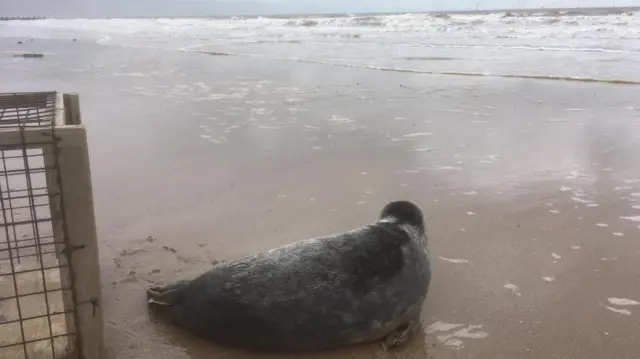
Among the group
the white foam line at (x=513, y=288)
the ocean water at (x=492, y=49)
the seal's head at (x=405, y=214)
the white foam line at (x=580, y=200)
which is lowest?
the white foam line at (x=513, y=288)

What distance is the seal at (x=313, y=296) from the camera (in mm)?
3158

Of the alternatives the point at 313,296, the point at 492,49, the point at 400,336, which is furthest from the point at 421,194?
the point at 492,49

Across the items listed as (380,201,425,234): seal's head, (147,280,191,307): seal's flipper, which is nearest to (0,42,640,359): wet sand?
(147,280,191,307): seal's flipper

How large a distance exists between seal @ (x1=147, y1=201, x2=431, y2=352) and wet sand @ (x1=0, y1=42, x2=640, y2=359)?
0.45 feet

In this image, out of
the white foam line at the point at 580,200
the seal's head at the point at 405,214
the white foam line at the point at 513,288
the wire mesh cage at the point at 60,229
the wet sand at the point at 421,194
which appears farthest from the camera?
the white foam line at the point at 580,200

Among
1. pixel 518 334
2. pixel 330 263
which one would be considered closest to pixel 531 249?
pixel 518 334

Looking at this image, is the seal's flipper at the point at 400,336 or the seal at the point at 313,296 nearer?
the seal at the point at 313,296

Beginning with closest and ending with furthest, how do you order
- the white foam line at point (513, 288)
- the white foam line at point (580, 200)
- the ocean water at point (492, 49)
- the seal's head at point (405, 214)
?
the seal's head at point (405, 214), the white foam line at point (513, 288), the white foam line at point (580, 200), the ocean water at point (492, 49)

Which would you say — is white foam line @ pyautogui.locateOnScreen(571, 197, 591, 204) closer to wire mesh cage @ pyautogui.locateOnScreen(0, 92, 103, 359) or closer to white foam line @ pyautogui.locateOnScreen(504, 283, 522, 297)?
white foam line @ pyautogui.locateOnScreen(504, 283, 522, 297)

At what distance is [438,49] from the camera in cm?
2188

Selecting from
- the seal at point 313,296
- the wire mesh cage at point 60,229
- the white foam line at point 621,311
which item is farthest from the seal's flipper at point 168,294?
the white foam line at point 621,311

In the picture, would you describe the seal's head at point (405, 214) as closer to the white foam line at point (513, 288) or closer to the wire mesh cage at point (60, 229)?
the white foam line at point (513, 288)

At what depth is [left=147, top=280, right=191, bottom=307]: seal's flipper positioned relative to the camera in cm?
355

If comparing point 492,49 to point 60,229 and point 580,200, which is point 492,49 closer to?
point 580,200
